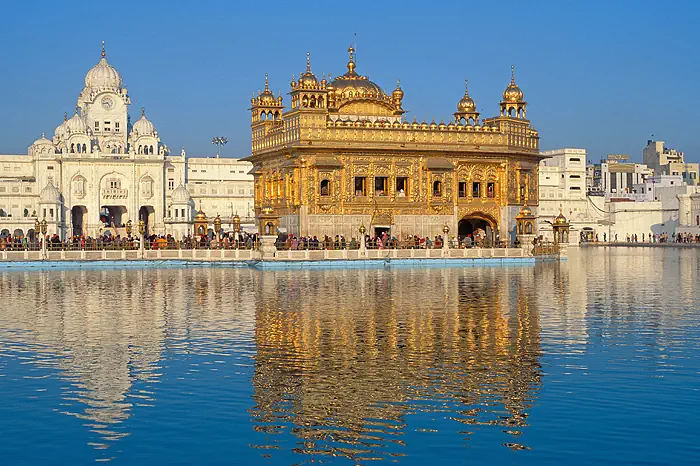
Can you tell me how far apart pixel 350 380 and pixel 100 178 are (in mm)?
81387

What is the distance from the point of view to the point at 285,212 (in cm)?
4928

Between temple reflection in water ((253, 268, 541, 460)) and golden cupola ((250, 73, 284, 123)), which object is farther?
golden cupola ((250, 73, 284, 123))

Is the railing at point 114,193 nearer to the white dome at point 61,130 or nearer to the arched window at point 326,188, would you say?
the white dome at point 61,130

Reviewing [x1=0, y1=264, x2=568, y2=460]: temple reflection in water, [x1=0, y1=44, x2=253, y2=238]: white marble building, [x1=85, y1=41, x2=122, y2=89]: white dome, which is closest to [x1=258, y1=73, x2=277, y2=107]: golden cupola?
[x1=0, y1=264, x2=568, y2=460]: temple reflection in water

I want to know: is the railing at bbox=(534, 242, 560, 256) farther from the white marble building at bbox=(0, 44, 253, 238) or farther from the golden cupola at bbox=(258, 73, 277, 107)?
the white marble building at bbox=(0, 44, 253, 238)

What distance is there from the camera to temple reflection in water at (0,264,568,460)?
11.4 m

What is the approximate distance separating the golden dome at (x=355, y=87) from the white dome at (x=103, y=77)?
2039 inches

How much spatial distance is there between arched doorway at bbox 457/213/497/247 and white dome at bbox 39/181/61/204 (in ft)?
145

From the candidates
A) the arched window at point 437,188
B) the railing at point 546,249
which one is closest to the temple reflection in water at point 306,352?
the railing at point 546,249

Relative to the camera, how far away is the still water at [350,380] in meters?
10.3

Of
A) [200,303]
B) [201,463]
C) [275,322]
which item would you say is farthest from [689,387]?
[200,303]

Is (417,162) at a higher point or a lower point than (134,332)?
higher

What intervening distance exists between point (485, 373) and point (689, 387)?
2.69m

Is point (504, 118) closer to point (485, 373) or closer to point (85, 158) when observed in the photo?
point (485, 373)
